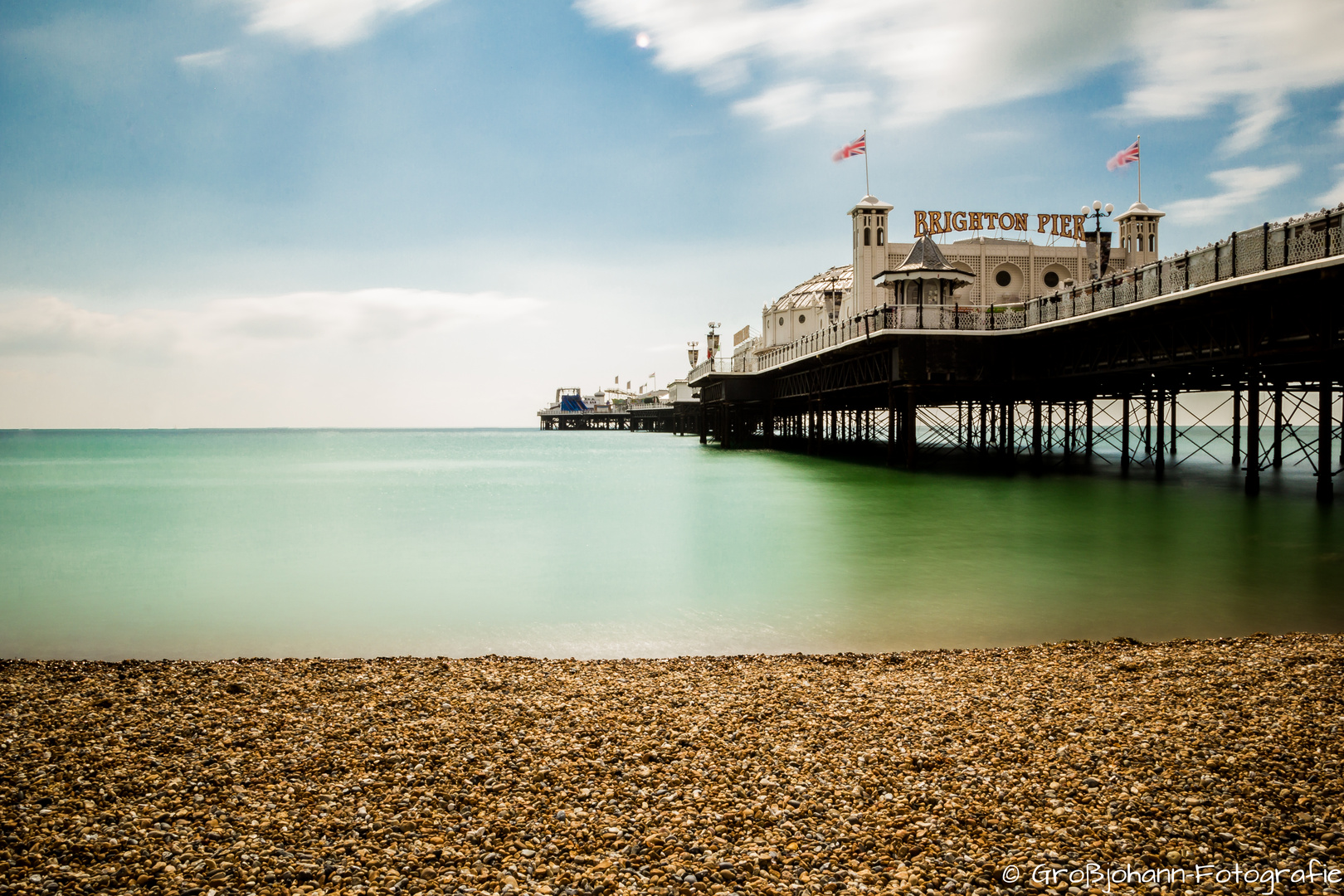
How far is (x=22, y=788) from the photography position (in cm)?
496

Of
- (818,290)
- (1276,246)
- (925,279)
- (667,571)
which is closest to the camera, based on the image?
(667,571)

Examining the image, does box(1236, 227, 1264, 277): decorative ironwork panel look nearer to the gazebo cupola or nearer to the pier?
the pier

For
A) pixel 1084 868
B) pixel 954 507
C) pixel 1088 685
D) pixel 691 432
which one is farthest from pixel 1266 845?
Result: pixel 691 432

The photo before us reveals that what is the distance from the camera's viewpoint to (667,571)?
48.9 ft

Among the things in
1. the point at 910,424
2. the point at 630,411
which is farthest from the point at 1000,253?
the point at 630,411

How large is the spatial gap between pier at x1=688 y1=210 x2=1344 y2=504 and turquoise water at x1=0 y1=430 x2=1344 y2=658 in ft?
15.0

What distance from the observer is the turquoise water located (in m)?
10.3

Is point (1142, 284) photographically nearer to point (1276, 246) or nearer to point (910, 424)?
point (1276, 246)

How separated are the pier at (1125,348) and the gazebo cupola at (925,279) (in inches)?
6.3

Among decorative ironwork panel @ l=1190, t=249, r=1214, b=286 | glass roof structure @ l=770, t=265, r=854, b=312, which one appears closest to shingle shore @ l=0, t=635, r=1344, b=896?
decorative ironwork panel @ l=1190, t=249, r=1214, b=286

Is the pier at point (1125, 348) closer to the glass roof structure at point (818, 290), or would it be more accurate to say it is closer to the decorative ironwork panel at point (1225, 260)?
the decorative ironwork panel at point (1225, 260)

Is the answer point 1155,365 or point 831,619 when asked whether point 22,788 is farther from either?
point 1155,365

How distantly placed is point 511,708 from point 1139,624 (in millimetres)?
8392

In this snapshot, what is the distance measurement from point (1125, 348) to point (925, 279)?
9.99 metres
